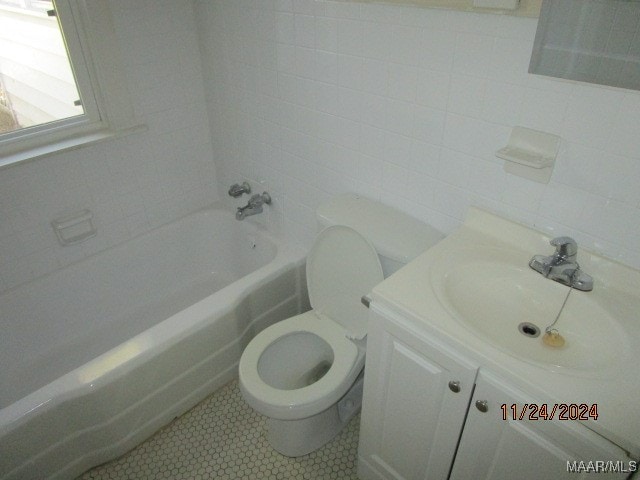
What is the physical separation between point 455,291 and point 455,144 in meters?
0.45

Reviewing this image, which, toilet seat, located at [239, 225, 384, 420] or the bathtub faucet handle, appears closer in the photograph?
toilet seat, located at [239, 225, 384, 420]

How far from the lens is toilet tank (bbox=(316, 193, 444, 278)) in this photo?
1.37m

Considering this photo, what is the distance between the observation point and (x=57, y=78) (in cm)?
184

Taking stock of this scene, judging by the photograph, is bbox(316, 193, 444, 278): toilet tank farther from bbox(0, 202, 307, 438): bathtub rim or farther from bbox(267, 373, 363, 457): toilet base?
bbox(267, 373, 363, 457): toilet base

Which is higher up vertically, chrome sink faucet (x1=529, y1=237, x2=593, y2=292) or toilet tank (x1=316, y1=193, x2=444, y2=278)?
chrome sink faucet (x1=529, y1=237, x2=593, y2=292)

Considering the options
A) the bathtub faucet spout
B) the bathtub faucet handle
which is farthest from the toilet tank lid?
the bathtub faucet handle

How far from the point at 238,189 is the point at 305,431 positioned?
3.75ft

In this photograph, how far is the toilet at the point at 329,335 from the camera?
4.66 ft

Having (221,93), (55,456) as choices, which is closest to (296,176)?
(221,93)

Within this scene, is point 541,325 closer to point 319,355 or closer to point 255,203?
point 319,355

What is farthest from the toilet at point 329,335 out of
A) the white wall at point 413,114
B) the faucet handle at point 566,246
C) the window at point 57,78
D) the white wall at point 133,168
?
the window at point 57,78

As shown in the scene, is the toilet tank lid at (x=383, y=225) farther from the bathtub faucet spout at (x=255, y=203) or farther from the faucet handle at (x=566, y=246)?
the bathtub faucet spout at (x=255, y=203)

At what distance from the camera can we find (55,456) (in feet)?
4.88

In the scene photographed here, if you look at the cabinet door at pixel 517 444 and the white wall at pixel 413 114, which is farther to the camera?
the white wall at pixel 413 114
